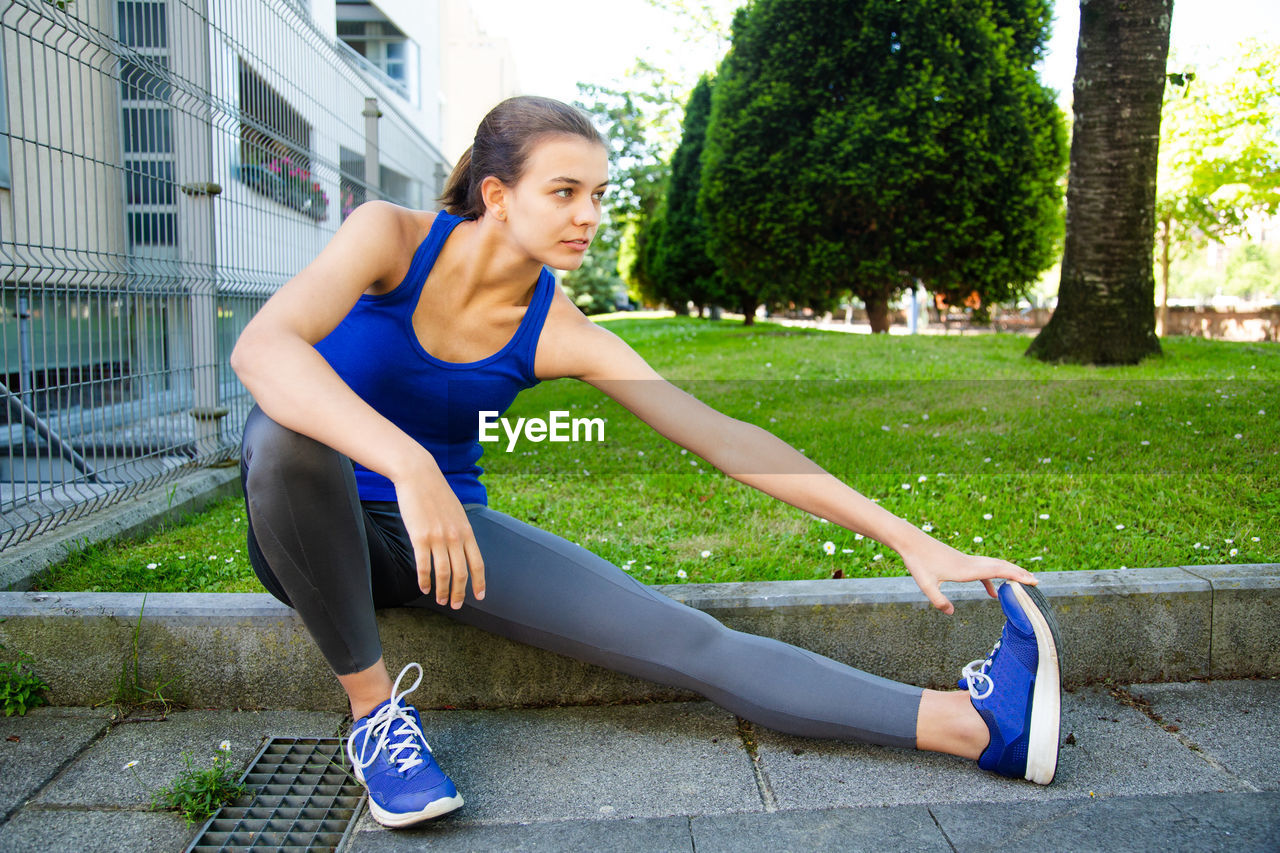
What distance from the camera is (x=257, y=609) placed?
2.30 meters

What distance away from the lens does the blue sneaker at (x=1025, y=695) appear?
1900 millimetres

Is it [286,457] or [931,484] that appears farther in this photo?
[931,484]

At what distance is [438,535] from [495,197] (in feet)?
2.85

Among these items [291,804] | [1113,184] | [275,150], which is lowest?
[291,804]

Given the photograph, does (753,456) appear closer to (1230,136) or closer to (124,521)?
(124,521)

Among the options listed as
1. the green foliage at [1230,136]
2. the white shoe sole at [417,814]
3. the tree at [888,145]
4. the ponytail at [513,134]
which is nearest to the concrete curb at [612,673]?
the white shoe sole at [417,814]

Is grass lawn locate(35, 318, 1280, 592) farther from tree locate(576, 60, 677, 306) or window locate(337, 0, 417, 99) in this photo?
tree locate(576, 60, 677, 306)

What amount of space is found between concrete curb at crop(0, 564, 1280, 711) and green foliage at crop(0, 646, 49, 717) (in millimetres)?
26

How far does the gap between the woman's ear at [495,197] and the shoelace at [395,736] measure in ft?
3.36

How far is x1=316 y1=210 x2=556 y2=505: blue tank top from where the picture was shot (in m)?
2.12

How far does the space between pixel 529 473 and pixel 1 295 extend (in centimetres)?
222

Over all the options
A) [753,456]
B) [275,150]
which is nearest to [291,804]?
[753,456]

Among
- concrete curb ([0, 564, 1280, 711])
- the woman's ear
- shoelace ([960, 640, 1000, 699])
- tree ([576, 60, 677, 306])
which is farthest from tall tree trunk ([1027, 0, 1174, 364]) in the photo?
tree ([576, 60, 677, 306])

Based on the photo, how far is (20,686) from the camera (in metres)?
2.25
